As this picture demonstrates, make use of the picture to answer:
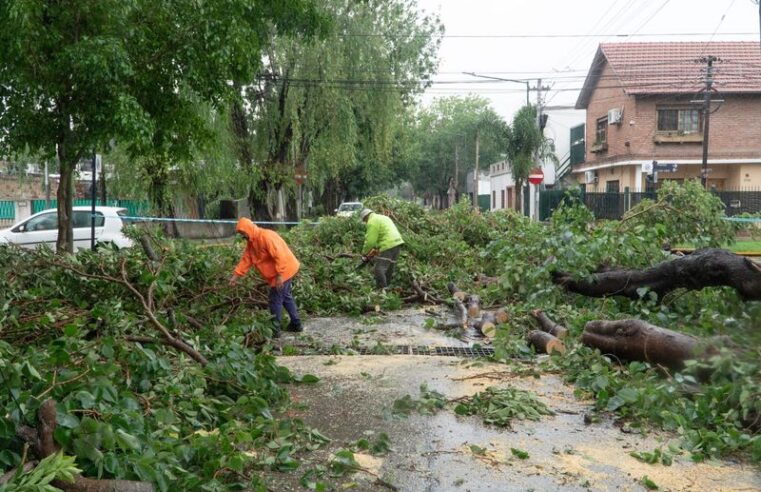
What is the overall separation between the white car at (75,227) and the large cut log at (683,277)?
11085 millimetres

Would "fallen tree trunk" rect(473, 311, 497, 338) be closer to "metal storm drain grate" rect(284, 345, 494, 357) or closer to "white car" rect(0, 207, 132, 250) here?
"metal storm drain grate" rect(284, 345, 494, 357)

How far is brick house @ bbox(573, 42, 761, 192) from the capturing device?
3203 centimetres

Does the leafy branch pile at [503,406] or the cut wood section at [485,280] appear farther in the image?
the cut wood section at [485,280]

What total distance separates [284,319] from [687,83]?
29.5 m

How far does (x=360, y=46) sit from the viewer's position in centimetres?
2178

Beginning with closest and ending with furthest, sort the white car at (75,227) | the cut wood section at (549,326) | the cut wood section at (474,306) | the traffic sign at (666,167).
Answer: the cut wood section at (549,326), the cut wood section at (474,306), the white car at (75,227), the traffic sign at (666,167)

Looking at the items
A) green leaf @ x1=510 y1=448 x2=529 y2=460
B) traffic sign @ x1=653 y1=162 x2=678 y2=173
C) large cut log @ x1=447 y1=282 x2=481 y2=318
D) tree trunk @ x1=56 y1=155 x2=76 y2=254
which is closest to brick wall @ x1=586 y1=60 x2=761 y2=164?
traffic sign @ x1=653 y1=162 x2=678 y2=173

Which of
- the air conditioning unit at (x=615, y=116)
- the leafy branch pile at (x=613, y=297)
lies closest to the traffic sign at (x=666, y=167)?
the air conditioning unit at (x=615, y=116)

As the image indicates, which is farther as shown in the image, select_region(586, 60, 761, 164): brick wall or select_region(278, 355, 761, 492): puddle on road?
select_region(586, 60, 761, 164): brick wall

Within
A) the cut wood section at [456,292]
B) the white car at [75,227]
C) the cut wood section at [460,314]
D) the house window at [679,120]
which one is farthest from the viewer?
the house window at [679,120]

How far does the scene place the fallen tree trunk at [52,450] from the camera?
9.62 ft

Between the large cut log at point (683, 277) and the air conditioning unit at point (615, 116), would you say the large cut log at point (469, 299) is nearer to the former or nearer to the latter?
the large cut log at point (683, 277)

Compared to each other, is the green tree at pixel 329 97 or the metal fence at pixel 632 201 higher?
the green tree at pixel 329 97

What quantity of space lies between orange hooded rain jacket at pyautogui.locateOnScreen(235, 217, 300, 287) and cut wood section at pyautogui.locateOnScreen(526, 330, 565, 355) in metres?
2.70
